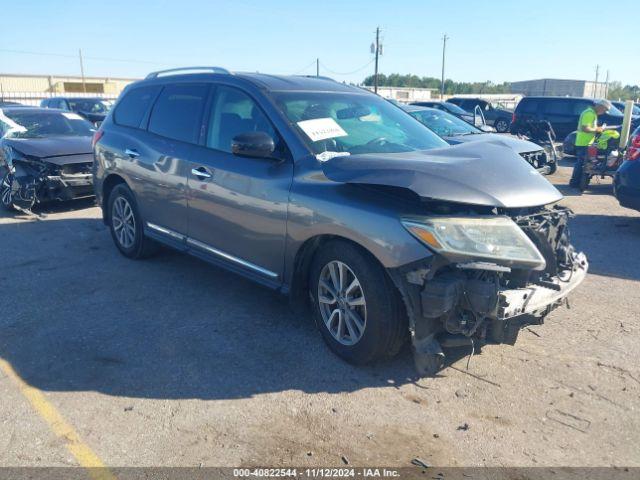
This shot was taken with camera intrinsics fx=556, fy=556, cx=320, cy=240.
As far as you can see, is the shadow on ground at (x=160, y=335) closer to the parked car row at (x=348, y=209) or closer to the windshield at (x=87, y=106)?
the parked car row at (x=348, y=209)

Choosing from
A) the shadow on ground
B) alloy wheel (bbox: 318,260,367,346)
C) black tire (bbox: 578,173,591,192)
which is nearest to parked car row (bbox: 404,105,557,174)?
black tire (bbox: 578,173,591,192)

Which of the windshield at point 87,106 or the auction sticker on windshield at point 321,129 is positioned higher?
the auction sticker on windshield at point 321,129

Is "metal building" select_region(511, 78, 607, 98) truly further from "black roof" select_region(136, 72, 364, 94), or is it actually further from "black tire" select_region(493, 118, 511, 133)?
"black roof" select_region(136, 72, 364, 94)

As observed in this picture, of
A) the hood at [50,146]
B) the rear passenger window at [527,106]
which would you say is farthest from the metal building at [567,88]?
the hood at [50,146]

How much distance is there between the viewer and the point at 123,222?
6.26 m

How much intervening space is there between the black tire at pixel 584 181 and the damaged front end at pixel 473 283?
8078mm

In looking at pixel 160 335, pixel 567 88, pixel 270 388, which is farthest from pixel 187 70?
pixel 567 88

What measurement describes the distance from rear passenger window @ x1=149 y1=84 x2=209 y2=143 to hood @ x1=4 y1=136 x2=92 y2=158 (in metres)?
3.82

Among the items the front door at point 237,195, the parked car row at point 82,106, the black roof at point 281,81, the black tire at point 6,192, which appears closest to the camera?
the front door at point 237,195

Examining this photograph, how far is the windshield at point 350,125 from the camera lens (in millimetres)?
4254

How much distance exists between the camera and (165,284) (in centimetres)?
549

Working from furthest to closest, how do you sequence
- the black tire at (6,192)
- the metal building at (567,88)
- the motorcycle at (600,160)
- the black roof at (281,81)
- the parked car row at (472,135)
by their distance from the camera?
the metal building at (567,88), the motorcycle at (600,160), the parked car row at (472,135), the black tire at (6,192), the black roof at (281,81)

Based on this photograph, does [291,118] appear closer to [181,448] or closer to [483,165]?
[483,165]

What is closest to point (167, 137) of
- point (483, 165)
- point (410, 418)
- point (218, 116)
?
point (218, 116)
